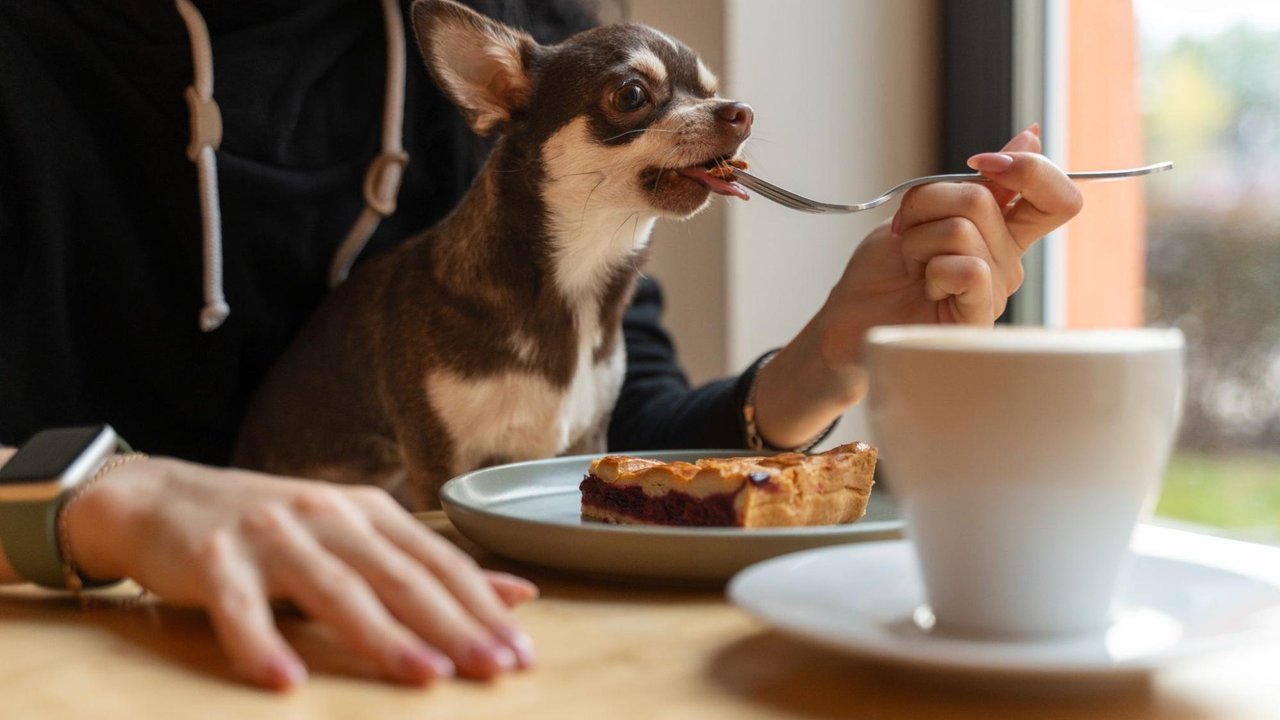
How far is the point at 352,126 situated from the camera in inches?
62.4

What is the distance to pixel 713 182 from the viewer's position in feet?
4.17

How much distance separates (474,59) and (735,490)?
76 cm

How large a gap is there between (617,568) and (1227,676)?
0.30m

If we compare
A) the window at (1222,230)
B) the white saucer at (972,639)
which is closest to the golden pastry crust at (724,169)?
the white saucer at (972,639)

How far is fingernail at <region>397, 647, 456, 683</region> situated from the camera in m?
0.50

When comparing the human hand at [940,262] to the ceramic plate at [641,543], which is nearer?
the ceramic plate at [641,543]

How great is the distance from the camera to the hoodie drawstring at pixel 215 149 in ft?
4.58

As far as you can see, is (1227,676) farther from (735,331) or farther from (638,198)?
(735,331)

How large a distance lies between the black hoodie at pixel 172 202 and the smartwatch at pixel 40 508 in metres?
0.78

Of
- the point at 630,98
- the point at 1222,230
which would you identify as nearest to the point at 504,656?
the point at 630,98

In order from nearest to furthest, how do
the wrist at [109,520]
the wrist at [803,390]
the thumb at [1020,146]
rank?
1. the wrist at [109,520]
2. the thumb at [1020,146]
3. the wrist at [803,390]

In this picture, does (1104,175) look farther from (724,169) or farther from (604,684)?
(604,684)

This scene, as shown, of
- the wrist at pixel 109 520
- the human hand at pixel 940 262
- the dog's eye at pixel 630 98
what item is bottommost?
the wrist at pixel 109 520

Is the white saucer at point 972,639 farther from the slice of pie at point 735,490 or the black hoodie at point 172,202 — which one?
the black hoodie at point 172,202
